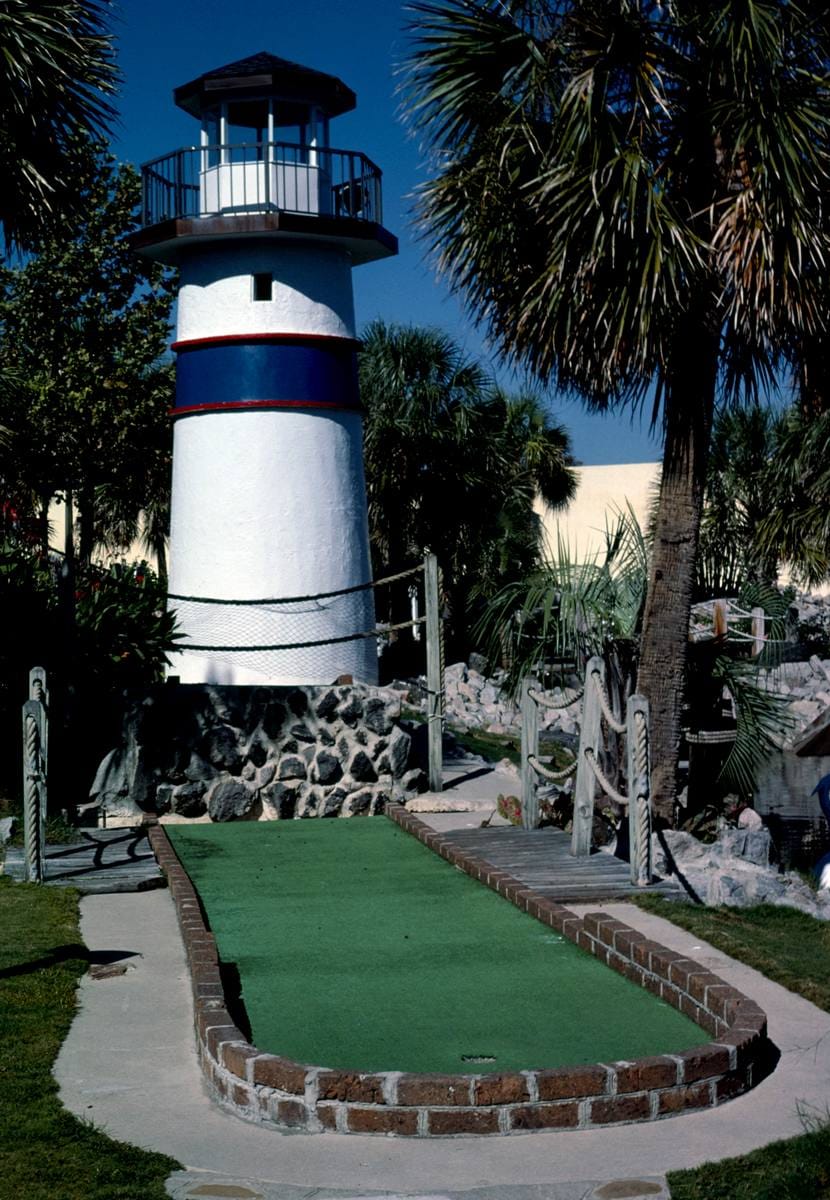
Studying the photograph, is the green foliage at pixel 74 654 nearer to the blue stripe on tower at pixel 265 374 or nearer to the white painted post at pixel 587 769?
the blue stripe on tower at pixel 265 374

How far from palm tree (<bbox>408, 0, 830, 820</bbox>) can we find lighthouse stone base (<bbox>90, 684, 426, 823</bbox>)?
11.9 feet

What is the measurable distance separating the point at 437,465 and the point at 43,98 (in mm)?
18525

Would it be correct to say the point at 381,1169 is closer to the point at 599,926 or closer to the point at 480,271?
the point at 599,926

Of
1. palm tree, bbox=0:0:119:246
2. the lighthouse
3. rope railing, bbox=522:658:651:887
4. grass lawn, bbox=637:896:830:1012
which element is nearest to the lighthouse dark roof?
the lighthouse

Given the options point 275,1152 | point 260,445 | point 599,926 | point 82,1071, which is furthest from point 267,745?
point 275,1152

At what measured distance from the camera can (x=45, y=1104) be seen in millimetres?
5820

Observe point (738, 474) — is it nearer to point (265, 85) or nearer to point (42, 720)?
point (265, 85)

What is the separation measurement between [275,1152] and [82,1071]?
125 centimetres

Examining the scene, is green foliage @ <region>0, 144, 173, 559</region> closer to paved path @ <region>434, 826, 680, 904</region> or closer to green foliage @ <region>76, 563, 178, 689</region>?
Answer: green foliage @ <region>76, 563, 178, 689</region>

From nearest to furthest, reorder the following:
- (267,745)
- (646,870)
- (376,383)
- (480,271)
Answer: (646,870), (480,271), (267,745), (376,383)

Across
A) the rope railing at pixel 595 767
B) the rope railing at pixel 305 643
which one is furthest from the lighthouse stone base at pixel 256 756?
the rope railing at pixel 595 767

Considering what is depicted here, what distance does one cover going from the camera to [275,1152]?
17.8 feet

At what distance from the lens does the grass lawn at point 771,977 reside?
4.89 meters

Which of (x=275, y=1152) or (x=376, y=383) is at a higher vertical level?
(x=376, y=383)
